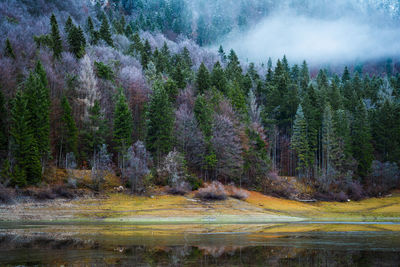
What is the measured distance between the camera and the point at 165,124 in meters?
65.9

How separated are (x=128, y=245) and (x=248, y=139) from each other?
52085mm

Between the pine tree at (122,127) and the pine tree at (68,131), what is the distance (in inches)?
242

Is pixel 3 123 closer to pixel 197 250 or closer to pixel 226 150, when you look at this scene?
pixel 226 150

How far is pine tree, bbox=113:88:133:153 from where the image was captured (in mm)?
61812

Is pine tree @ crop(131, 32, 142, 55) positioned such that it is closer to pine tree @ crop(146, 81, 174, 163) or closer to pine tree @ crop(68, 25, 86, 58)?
pine tree @ crop(68, 25, 86, 58)

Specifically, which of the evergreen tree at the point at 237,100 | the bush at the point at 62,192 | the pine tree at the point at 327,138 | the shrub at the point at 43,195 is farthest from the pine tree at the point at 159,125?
the pine tree at the point at 327,138

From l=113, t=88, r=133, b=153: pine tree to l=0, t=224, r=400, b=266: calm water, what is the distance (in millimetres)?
34022

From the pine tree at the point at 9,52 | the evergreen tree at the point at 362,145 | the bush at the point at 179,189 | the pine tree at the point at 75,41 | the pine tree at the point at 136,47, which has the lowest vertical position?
the bush at the point at 179,189

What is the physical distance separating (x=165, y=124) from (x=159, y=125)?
103cm

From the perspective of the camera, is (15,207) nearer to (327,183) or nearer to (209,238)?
(209,238)

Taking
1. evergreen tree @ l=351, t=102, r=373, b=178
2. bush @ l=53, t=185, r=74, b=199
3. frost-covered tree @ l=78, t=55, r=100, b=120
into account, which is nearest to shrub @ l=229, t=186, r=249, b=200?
bush @ l=53, t=185, r=74, b=199

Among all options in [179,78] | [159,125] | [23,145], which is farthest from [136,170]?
[179,78]

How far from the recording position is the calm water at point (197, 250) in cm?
1733

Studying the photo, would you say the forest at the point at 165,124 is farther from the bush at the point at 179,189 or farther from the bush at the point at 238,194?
the bush at the point at 238,194
